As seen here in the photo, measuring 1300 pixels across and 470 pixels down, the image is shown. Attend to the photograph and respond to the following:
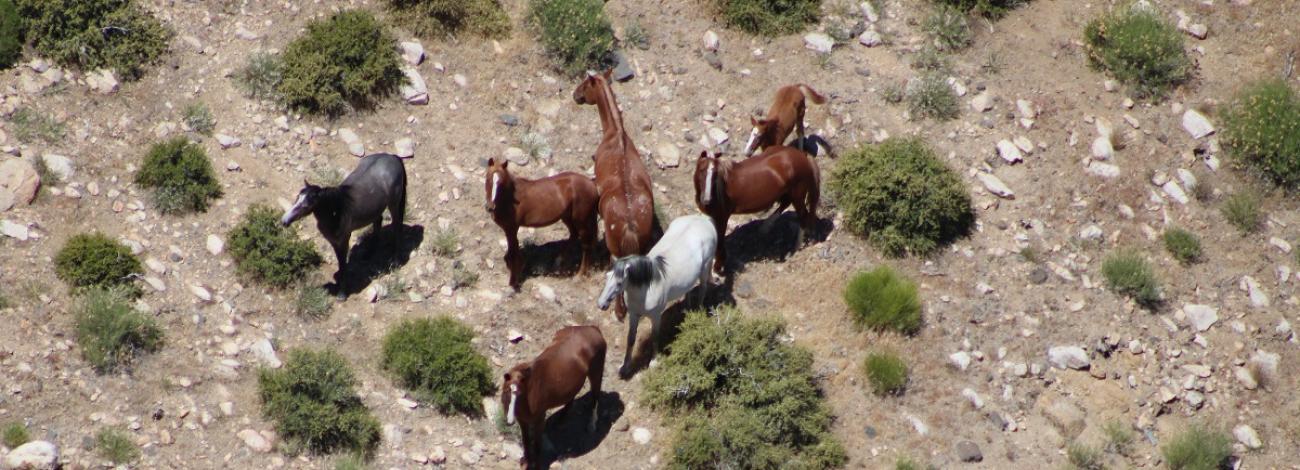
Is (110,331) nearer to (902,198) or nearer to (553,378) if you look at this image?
(553,378)

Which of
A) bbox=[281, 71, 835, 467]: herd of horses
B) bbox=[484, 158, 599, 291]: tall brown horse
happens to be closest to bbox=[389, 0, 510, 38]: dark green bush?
bbox=[281, 71, 835, 467]: herd of horses

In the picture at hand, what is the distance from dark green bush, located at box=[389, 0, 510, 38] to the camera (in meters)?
16.7

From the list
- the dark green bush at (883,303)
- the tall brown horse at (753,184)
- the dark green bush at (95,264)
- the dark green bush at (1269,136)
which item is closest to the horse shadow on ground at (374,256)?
the dark green bush at (95,264)

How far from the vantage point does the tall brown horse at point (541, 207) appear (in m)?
13.6

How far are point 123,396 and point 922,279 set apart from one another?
8.93 metres

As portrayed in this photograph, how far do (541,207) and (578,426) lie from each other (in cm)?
247

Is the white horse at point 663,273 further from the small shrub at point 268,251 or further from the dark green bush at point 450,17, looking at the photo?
the dark green bush at point 450,17

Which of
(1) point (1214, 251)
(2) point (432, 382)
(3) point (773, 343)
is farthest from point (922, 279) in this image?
(2) point (432, 382)

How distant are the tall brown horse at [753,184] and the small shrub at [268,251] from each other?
4546 millimetres

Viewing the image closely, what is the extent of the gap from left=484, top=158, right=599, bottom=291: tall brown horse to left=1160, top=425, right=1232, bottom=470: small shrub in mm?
6714

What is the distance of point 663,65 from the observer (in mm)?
16875

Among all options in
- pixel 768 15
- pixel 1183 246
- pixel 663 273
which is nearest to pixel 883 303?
pixel 663 273

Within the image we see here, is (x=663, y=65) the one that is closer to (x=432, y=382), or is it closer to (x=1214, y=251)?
(x=432, y=382)

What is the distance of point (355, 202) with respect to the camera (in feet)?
44.9
